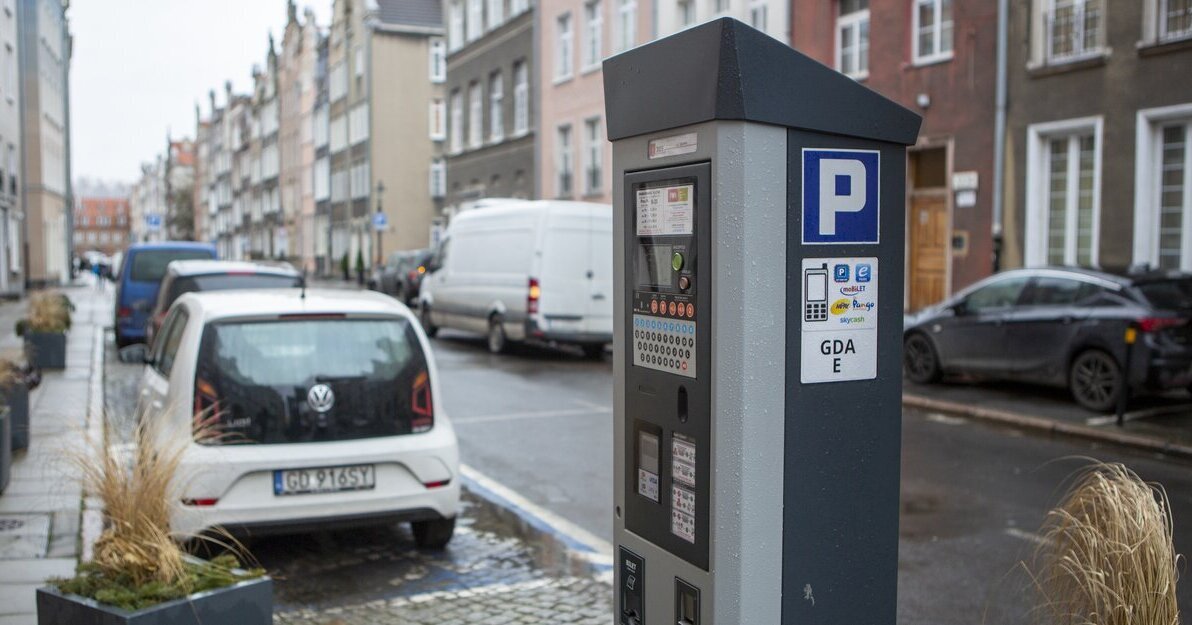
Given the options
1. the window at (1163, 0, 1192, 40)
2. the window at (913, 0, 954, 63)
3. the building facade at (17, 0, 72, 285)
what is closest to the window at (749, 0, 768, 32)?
the window at (913, 0, 954, 63)

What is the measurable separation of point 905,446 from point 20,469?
7.62 metres

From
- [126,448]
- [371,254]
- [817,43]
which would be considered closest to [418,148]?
[371,254]

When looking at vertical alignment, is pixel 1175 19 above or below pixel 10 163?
above

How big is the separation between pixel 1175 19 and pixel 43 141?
39.8 metres

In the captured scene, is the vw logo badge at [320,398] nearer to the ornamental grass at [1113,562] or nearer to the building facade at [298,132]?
the ornamental grass at [1113,562]

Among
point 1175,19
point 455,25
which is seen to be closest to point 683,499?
point 1175,19

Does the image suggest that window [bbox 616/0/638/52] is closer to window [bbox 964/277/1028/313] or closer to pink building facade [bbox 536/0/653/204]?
pink building facade [bbox 536/0/653/204]

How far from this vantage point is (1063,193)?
56.2 ft

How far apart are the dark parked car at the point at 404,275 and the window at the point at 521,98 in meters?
5.92

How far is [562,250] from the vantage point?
19312mm

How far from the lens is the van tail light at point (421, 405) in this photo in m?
6.72

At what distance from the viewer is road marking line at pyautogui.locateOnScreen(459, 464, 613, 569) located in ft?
22.8

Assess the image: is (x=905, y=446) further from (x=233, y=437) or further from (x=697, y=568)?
(x=697, y=568)

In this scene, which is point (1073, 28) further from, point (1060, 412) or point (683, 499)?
Result: point (683, 499)
